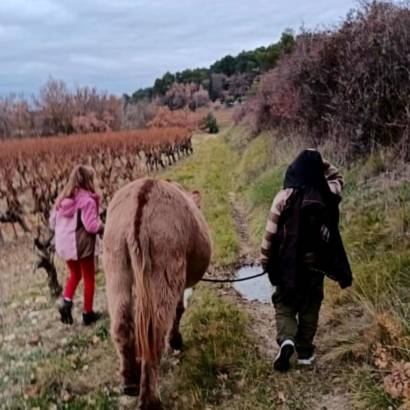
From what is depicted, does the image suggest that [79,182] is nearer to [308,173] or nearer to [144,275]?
[144,275]

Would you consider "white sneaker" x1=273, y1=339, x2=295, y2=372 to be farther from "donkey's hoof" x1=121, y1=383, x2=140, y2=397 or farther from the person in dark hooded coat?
"donkey's hoof" x1=121, y1=383, x2=140, y2=397

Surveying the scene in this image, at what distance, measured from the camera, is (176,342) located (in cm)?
529

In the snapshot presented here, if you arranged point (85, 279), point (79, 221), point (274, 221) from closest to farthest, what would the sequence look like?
point (274, 221)
point (79, 221)
point (85, 279)

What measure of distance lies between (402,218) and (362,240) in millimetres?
536

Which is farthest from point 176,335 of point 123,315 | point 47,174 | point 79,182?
point 47,174

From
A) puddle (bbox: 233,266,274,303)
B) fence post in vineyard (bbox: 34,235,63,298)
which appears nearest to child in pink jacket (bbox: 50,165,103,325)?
fence post in vineyard (bbox: 34,235,63,298)

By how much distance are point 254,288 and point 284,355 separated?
2.89m

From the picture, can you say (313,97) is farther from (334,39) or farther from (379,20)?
(379,20)

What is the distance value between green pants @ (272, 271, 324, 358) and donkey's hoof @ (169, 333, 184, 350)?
1101mm

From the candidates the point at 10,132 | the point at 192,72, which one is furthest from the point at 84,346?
the point at 192,72

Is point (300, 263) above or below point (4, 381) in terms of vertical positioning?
above

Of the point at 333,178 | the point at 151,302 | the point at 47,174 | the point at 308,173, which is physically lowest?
the point at 151,302

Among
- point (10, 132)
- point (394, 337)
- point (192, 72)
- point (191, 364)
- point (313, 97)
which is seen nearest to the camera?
point (394, 337)

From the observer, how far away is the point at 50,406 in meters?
4.55
